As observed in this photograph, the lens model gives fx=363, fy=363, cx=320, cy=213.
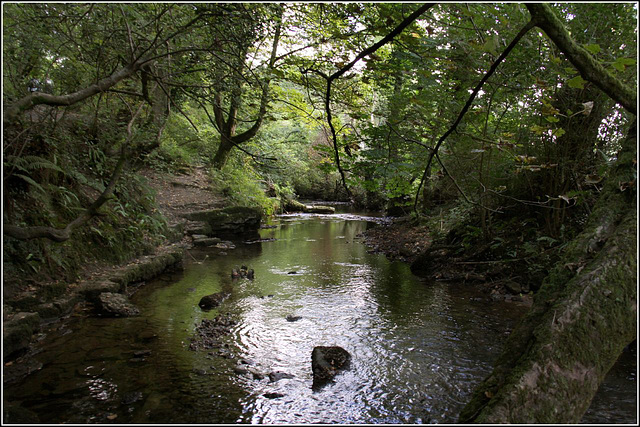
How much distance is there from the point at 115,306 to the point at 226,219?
7.50 meters

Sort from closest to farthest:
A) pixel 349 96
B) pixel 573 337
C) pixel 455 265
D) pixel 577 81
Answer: pixel 573 337, pixel 577 81, pixel 349 96, pixel 455 265

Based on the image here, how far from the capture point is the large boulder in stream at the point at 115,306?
206 inches

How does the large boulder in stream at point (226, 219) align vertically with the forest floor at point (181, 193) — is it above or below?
below

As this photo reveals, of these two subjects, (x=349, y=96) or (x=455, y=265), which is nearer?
(x=349, y=96)

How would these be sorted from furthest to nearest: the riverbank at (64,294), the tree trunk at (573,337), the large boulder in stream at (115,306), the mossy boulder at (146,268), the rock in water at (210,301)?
the mossy boulder at (146,268)
the rock in water at (210,301)
the large boulder in stream at (115,306)
the riverbank at (64,294)
the tree trunk at (573,337)

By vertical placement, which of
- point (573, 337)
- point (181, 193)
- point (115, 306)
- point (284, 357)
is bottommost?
point (284, 357)

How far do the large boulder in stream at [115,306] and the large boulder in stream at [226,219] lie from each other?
590cm

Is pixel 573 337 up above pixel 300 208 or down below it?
above

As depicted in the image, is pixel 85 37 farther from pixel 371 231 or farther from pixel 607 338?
pixel 371 231

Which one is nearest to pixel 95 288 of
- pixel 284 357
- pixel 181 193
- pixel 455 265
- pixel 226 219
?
pixel 284 357

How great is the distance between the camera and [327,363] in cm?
399

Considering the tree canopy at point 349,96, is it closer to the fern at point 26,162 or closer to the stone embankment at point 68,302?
the fern at point 26,162

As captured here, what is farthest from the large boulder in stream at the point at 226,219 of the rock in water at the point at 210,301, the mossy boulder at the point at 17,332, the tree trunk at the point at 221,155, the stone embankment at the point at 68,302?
the mossy boulder at the point at 17,332

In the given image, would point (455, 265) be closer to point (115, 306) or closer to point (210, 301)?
point (210, 301)
